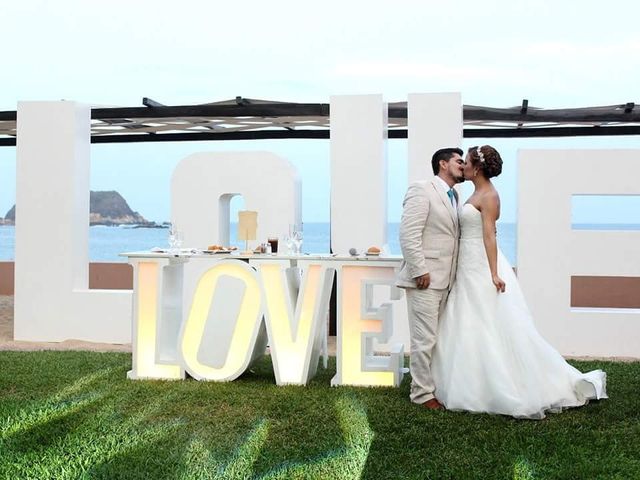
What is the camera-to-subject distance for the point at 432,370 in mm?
6121

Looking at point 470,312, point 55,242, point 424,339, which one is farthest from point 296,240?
point 55,242

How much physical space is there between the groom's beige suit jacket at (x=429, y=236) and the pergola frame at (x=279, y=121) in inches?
172

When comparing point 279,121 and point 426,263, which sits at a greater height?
point 279,121

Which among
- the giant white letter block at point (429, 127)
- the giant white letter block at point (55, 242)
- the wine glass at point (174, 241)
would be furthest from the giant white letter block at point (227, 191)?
the wine glass at point (174, 241)

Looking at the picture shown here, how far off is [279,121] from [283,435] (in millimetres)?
6817

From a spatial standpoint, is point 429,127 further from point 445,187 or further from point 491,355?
point 491,355

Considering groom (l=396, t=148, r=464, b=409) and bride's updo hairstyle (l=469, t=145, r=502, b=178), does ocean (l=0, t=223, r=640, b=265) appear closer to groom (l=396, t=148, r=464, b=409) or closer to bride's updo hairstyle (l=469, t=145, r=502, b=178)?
groom (l=396, t=148, r=464, b=409)

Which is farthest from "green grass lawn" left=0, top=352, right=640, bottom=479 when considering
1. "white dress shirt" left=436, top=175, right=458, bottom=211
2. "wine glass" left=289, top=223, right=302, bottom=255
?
"white dress shirt" left=436, top=175, right=458, bottom=211

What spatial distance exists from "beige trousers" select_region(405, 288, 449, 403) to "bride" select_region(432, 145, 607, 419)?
0.08 meters

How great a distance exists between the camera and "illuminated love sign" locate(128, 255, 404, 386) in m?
6.84

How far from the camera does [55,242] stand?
9961 millimetres

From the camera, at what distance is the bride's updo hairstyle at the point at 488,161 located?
5961 millimetres

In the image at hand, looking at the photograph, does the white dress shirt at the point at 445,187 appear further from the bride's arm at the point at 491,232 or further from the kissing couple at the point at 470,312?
the bride's arm at the point at 491,232

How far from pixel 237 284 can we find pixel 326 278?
35.6 inches
